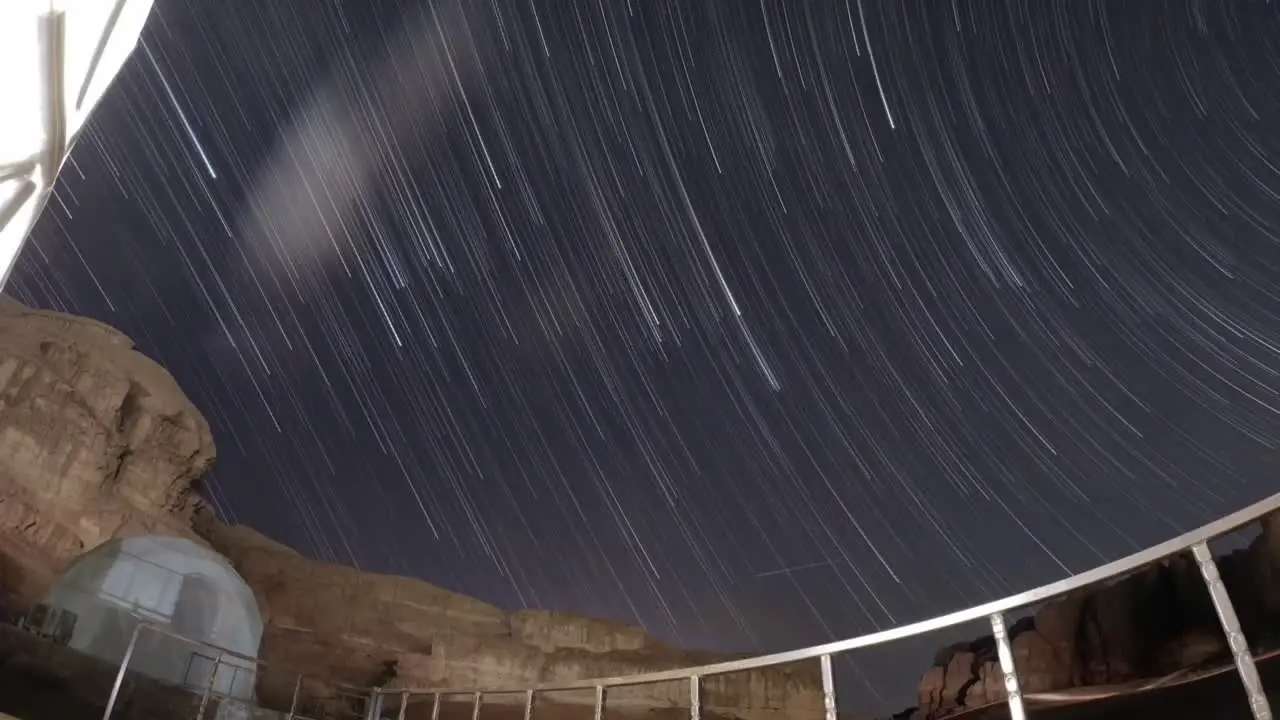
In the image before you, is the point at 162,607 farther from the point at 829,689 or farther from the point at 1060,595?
the point at 1060,595

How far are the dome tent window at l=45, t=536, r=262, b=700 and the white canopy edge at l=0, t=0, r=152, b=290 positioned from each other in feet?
34.8

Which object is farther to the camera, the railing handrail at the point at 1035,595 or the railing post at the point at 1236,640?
the railing handrail at the point at 1035,595

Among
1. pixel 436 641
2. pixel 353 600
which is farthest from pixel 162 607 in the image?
pixel 353 600

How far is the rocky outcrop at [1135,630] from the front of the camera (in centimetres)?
1147

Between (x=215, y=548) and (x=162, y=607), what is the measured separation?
13095 millimetres

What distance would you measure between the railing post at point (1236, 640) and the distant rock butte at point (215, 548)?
1364cm

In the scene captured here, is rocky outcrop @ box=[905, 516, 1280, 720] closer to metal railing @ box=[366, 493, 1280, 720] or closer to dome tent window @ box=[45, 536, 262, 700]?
metal railing @ box=[366, 493, 1280, 720]

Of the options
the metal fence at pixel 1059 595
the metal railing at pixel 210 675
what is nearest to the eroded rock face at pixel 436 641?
the metal railing at pixel 210 675

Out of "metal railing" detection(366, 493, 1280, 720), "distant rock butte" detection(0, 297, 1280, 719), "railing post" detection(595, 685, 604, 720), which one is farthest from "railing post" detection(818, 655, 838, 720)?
"distant rock butte" detection(0, 297, 1280, 719)

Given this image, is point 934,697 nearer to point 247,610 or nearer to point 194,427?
point 247,610

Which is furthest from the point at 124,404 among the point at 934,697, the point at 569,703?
the point at 934,697

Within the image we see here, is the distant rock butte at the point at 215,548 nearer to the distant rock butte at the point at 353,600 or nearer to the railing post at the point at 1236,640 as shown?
the distant rock butte at the point at 353,600

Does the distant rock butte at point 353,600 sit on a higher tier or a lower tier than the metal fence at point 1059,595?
higher

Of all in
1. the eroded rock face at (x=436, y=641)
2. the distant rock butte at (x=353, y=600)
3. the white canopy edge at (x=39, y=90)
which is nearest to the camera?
the white canopy edge at (x=39, y=90)
